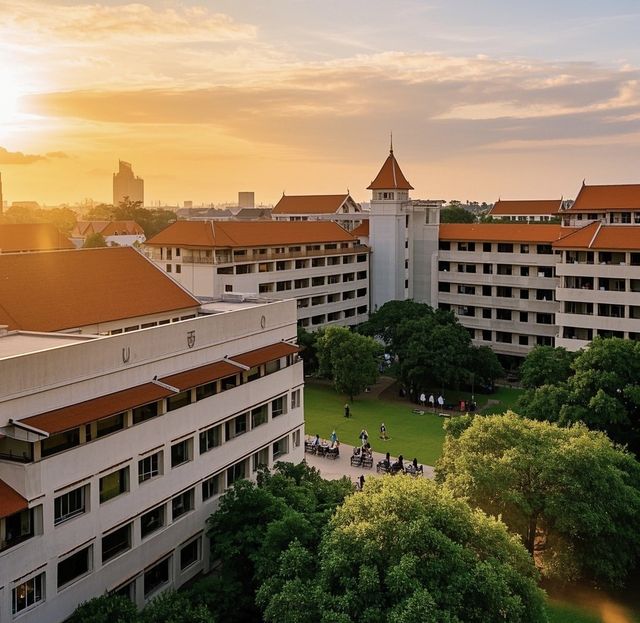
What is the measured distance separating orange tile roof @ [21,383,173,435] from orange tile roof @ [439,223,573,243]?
43.6 meters

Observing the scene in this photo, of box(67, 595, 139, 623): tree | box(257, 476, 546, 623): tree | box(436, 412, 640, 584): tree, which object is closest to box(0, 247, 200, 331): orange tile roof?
box(67, 595, 139, 623): tree

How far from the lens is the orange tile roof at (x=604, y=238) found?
48656 millimetres

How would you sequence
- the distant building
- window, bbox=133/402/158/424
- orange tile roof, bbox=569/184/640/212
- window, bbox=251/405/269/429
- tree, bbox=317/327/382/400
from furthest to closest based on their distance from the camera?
1. the distant building
2. orange tile roof, bbox=569/184/640/212
3. tree, bbox=317/327/382/400
4. window, bbox=251/405/269/429
5. window, bbox=133/402/158/424

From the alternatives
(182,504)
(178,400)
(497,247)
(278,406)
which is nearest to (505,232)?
(497,247)

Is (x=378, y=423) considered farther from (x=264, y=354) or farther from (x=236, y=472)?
(x=236, y=472)

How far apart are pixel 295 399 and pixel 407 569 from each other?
15565mm

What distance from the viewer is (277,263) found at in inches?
2322

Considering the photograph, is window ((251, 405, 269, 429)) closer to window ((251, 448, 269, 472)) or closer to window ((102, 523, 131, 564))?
window ((251, 448, 269, 472))

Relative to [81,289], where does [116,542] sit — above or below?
below

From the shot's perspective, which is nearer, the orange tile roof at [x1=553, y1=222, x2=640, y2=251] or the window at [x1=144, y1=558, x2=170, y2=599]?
the window at [x1=144, y1=558, x2=170, y2=599]

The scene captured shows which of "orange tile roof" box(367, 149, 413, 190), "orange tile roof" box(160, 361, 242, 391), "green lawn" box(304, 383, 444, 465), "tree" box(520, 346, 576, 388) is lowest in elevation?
"green lawn" box(304, 383, 444, 465)

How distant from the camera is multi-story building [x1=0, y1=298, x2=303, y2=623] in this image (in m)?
18.3

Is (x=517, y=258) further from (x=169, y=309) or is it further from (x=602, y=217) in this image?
(x=169, y=309)

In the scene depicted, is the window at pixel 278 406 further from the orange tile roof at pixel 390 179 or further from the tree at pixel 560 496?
the orange tile roof at pixel 390 179
